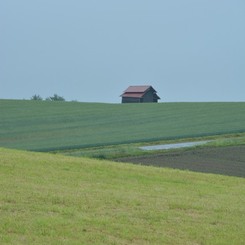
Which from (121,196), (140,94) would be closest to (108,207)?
(121,196)

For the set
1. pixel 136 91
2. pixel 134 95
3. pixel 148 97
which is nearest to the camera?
pixel 148 97

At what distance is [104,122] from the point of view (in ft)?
136

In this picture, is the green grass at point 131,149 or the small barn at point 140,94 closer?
the green grass at point 131,149

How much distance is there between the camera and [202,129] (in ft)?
121

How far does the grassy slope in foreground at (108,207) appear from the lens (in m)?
8.34

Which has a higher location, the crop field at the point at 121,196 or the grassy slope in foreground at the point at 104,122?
the grassy slope in foreground at the point at 104,122

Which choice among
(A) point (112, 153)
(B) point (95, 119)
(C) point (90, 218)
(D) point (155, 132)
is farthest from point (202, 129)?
(C) point (90, 218)

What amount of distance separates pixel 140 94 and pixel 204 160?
4289 centimetres

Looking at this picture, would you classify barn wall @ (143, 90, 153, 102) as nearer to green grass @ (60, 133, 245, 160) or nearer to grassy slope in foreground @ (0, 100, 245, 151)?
grassy slope in foreground @ (0, 100, 245, 151)

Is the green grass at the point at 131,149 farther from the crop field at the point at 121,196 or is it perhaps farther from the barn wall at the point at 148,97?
the barn wall at the point at 148,97

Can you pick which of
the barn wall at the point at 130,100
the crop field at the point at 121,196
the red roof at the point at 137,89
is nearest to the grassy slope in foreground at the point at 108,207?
the crop field at the point at 121,196

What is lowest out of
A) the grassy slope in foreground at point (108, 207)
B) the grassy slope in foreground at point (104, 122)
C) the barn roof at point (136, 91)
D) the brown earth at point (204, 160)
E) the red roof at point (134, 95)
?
the grassy slope in foreground at point (108, 207)

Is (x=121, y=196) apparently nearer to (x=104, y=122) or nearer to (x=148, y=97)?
(x=104, y=122)

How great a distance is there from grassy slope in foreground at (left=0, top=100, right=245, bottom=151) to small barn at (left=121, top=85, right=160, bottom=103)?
12.6 m
